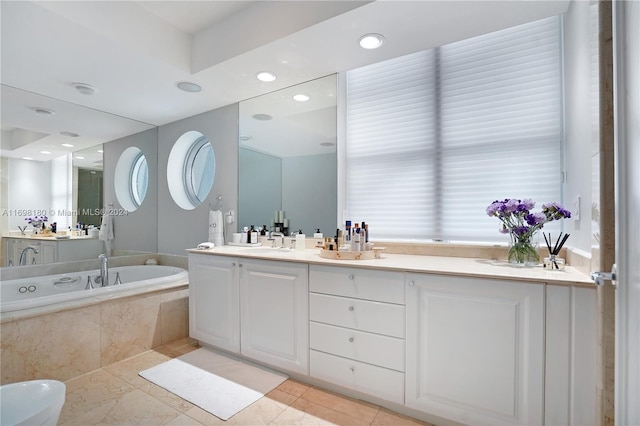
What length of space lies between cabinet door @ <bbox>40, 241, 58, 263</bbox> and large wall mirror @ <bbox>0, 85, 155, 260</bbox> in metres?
0.18

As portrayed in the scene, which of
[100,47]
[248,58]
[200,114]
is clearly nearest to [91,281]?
[200,114]

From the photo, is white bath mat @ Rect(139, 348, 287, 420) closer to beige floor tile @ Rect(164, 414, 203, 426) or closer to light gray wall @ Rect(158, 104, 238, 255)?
beige floor tile @ Rect(164, 414, 203, 426)

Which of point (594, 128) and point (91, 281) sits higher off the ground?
point (594, 128)

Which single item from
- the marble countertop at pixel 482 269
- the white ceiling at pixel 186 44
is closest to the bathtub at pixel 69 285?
the white ceiling at pixel 186 44

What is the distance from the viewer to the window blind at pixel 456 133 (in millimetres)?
1851

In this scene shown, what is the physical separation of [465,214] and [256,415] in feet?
5.92

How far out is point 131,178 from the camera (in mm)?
3646

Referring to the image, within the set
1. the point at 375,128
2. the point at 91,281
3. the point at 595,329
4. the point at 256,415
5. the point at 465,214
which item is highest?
the point at 375,128

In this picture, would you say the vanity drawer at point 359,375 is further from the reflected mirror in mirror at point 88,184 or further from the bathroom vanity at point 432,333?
the reflected mirror in mirror at point 88,184

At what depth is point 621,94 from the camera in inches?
36.2

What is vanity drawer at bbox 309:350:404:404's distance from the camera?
1.59 m

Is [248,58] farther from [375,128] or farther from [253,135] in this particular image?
[375,128]

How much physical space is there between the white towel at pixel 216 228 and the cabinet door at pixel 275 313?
0.90 metres

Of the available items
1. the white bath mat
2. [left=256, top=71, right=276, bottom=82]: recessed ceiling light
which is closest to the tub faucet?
the white bath mat
